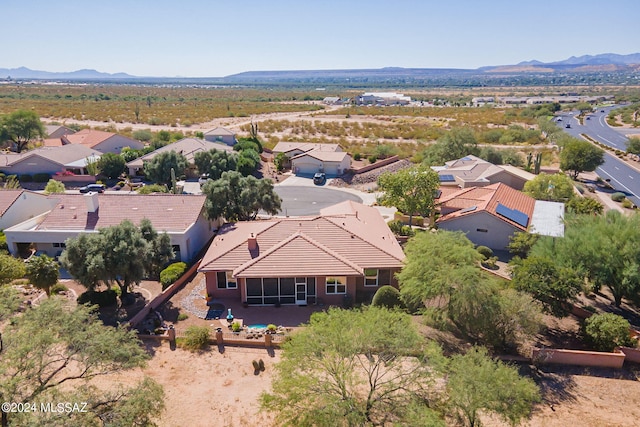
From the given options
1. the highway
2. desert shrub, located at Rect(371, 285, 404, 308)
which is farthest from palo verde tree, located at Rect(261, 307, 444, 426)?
the highway

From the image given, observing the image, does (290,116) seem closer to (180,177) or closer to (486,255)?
(180,177)

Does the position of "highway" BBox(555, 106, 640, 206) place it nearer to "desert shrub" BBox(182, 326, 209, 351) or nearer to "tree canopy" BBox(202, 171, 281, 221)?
"tree canopy" BBox(202, 171, 281, 221)

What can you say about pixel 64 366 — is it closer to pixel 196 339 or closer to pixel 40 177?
pixel 196 339

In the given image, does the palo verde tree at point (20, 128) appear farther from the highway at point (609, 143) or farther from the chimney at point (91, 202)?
the highway at point (609, 143)

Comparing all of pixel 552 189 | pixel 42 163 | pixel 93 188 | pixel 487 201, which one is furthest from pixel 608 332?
pixel 42 163

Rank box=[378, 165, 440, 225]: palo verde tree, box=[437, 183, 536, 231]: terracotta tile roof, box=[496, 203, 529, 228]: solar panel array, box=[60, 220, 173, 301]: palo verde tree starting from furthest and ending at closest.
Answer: box=[378, 165, 440, 225]: palo verde tree, box=[437, 183, 536, 231]: terracotta tile roof, box=[496, 203, 529, 228]: solar panel array, box=[60, 220, 173, 301]: palo verde tree

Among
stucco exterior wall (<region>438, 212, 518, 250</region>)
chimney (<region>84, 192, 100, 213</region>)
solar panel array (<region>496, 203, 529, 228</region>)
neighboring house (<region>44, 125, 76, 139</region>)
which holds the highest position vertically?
neighboring house (<region>44, 125, 76, 139</region>)

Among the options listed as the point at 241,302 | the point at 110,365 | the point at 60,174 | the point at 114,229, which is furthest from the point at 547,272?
the point at 60,174
